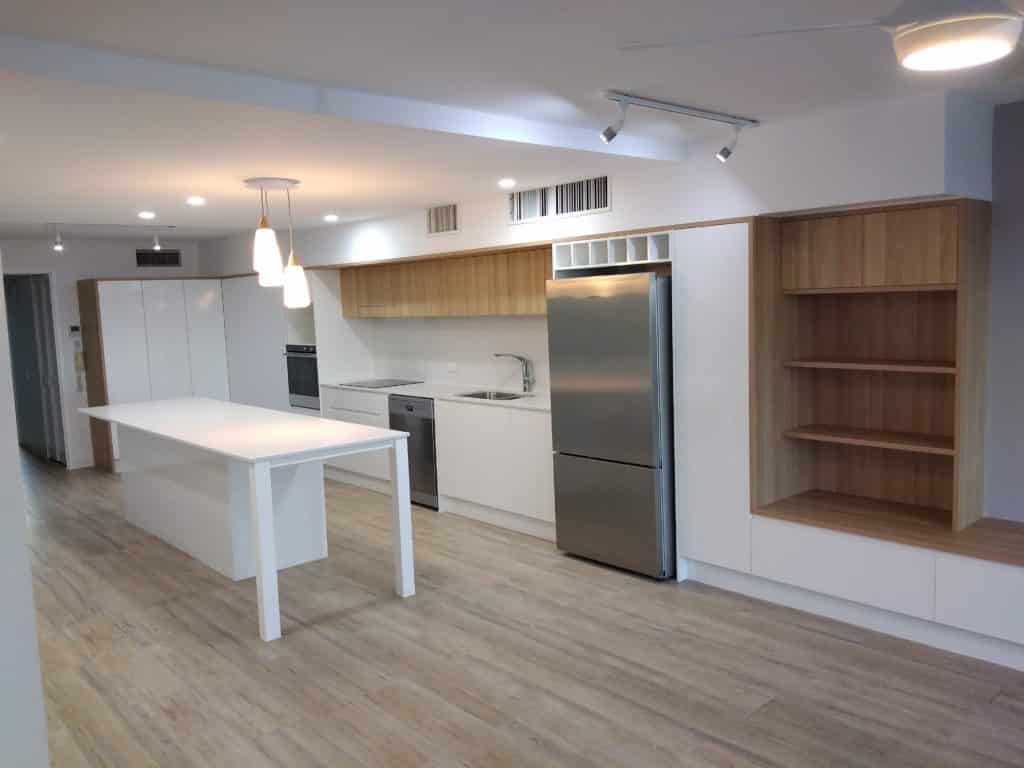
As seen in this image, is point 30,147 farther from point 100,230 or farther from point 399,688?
point 100,230

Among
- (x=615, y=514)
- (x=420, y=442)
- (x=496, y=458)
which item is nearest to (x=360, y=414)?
(x=420, y=442)

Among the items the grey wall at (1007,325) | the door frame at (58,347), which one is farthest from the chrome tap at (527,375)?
the door frame at (58,347)

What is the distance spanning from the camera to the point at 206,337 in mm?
8375

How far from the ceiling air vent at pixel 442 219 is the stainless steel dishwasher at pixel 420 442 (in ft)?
4.13

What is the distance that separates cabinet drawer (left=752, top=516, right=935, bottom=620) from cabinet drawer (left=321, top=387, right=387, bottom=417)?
339cm

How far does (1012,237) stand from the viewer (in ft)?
11.8

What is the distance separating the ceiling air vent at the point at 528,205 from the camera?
491cm

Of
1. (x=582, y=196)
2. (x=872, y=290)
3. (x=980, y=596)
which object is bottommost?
(x=980, y=596)

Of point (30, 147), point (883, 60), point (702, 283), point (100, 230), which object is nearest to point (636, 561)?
point (702, 283)

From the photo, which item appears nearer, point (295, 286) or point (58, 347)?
point (295, 286)

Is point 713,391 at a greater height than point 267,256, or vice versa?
point 267,256

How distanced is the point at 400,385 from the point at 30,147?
3.91 meters

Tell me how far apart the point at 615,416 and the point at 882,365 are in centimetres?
139

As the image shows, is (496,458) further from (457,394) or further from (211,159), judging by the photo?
(211,159)
